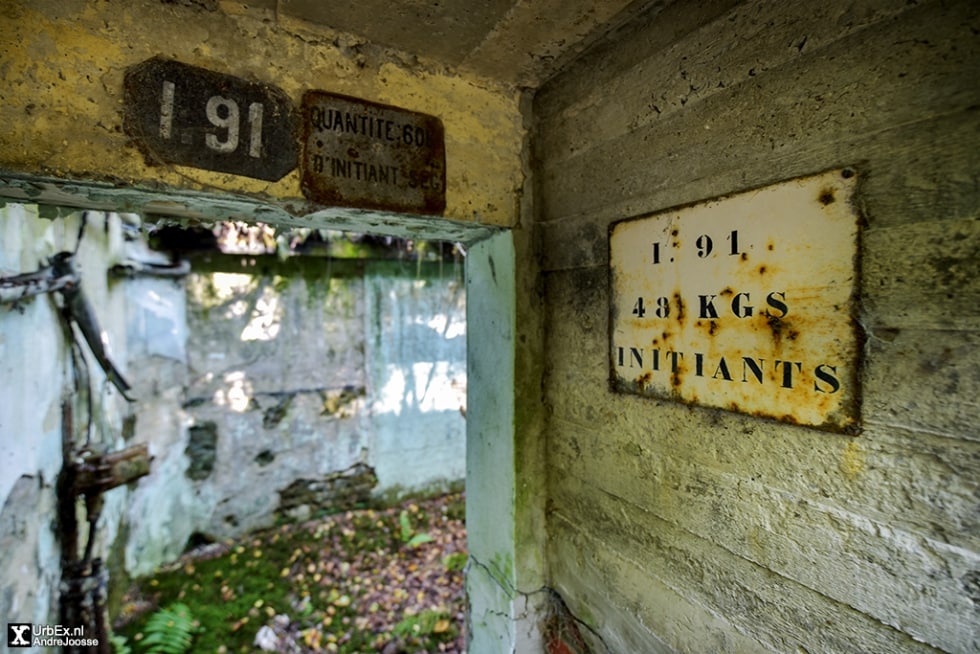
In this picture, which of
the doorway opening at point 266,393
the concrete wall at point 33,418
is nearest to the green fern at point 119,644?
the doorway opening at point 266,393

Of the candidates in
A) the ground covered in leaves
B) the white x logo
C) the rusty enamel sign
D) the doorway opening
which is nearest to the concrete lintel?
the rusty enamel sign

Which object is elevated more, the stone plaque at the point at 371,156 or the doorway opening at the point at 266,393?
the stone plaque at the point at 371,156

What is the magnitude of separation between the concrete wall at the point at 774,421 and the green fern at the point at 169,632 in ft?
10.4

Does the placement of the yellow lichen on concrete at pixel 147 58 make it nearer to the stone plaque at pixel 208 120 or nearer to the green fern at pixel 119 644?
the stone plaque at pixel 208 120

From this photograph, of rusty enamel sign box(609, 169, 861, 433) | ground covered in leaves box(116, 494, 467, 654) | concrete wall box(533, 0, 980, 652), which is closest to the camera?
concrete wall box(533, 0, 980, 652)

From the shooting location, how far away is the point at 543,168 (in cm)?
157

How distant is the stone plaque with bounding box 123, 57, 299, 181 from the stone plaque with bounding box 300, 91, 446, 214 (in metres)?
0.07

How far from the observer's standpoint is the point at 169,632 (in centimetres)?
304

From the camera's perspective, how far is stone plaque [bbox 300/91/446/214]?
3.98ft

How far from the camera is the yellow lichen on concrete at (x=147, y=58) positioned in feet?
3.05

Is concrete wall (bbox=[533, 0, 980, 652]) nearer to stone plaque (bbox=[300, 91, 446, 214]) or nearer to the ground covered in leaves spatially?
stone plaque (bbox=[300, 91, 446, 214])

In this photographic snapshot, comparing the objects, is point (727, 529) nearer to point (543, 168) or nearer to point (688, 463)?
point (688, 463)

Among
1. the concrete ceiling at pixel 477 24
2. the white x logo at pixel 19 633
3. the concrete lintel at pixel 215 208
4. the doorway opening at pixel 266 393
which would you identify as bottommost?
the white x logo at pixel 19 633

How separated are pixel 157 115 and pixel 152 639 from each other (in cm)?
359
